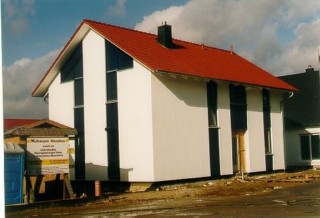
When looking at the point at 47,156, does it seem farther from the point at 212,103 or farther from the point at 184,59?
the point at 212,103

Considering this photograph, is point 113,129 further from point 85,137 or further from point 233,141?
point 233,141

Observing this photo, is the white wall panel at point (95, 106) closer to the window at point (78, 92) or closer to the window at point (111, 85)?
the window at point (111, 85)

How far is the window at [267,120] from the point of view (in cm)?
2619

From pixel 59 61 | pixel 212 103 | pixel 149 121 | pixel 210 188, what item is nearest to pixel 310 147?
pixel 212 103

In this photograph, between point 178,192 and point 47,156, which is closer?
point 47,156

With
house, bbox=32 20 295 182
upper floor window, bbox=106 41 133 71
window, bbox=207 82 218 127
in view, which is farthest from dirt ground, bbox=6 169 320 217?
upper floor window, bbox=106 41 133 71

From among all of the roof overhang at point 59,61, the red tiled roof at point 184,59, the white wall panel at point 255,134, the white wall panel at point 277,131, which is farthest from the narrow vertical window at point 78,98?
the white wall panel at point 277,131

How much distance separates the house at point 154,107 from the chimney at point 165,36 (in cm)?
5

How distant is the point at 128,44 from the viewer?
837 inches

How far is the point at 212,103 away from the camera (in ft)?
74.8

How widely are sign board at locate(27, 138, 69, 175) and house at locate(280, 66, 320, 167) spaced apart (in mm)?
19274

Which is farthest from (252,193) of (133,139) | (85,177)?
(85,177)

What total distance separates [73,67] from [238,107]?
8591 millimetres

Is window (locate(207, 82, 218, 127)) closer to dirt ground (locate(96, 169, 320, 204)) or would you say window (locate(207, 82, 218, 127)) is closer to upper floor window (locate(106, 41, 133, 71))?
dirt ground (locate(96, 169, 320, 204))
